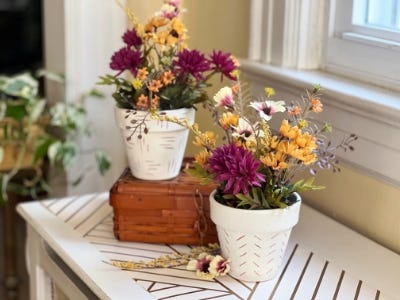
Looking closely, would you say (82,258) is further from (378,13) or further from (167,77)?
(378,13)

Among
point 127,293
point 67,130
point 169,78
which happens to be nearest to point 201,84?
point 169,78

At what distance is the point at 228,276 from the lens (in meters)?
1.26

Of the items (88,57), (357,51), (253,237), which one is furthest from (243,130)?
(88,57)

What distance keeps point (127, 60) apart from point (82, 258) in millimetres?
341

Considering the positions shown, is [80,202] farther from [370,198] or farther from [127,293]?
[370,198]

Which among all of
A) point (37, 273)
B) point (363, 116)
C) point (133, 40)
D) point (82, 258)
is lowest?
point (37, 273)

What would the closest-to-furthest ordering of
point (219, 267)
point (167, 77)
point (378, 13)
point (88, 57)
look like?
point (219, 267) → point (167, 77) → point (378, 13) → point (88, 57)

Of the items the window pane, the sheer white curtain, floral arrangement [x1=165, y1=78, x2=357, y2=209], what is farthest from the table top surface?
the sheer white curtain

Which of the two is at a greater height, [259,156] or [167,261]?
[259,156]

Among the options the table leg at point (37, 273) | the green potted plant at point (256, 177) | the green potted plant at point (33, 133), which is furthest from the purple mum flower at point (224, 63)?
the green potted plant at point (33, 133)

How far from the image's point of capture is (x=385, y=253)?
52.9 inches

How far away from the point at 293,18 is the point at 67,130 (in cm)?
66

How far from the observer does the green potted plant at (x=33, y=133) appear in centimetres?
193

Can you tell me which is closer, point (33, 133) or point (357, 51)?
point (357, 51)
